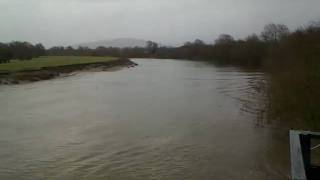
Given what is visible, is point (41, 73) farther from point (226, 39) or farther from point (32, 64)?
point (226, 39)

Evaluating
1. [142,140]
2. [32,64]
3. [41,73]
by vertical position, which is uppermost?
[32,64]

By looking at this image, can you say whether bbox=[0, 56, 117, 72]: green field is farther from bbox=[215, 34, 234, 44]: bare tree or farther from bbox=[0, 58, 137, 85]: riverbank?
bbox=[215, 34, 234, 44]: bare tree

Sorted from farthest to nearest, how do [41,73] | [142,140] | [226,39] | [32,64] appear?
1. [226,39]
2. [32,64]
3. [41,73]
4. [142,140]

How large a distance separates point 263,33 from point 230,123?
235ft

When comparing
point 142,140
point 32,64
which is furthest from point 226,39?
point 142,140

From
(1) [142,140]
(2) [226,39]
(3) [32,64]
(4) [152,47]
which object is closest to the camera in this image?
(1) [142,140]

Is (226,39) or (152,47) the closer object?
(226,39)

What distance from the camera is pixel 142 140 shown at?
16.3 m

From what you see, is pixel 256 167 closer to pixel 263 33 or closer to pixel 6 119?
pixel 6 119

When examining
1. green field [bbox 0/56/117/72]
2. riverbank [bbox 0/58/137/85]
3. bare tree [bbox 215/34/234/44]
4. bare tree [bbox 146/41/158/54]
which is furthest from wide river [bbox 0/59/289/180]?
bare tree [bbox 146/41/158/54]

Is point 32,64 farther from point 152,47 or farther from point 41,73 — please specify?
point 152,47

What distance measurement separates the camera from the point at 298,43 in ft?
84.1

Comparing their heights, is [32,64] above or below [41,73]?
above

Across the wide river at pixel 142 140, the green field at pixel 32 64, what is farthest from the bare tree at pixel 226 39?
the wide river at pixel 142 140
